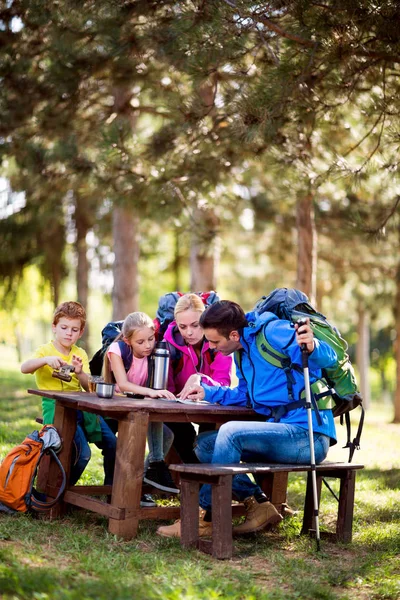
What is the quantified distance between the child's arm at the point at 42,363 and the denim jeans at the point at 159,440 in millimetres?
844

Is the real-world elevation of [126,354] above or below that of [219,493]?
above

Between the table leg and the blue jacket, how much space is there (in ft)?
2.40

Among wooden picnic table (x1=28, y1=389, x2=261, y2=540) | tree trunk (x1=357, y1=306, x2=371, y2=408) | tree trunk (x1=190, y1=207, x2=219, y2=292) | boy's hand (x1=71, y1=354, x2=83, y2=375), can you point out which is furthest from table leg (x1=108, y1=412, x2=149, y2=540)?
tree trunk (x1=357, y1=306, x2=371, y2=408)

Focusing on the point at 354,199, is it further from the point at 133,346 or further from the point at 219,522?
the point at 219,522

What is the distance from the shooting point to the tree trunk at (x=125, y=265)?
12531 mm

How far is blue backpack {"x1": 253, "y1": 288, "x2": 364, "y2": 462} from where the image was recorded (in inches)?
195

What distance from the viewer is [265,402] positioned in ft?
16.6

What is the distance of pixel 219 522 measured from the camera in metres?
4.59

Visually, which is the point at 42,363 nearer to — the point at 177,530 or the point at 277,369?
the point at 177,530

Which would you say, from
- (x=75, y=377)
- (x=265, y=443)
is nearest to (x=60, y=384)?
(x=75, y=377)

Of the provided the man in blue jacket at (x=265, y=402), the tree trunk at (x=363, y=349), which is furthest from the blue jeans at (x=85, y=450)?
the tree trunk at (x=363, y=349)

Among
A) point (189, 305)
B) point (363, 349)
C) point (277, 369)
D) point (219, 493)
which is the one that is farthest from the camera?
point (363, 349)

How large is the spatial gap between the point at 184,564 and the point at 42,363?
71.9 inches

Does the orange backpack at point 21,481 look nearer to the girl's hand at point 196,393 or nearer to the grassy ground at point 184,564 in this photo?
the grassy ground at point 184,564
